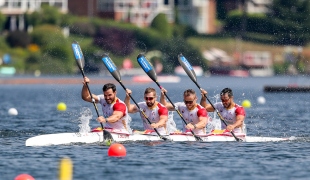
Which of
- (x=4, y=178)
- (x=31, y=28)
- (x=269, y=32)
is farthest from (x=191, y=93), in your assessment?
(x=269, y=32)

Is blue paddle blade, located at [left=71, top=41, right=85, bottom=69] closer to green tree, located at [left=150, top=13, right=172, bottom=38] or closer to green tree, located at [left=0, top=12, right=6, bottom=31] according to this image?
green tree, located at [left=0, top=12, right=6, bottom=31]

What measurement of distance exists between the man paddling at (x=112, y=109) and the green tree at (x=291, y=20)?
99821 mm

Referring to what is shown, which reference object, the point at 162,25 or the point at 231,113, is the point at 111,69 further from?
the point at 162,25

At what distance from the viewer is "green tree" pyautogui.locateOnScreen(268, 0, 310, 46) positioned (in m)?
124

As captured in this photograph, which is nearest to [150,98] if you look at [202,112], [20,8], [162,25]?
[202,112]

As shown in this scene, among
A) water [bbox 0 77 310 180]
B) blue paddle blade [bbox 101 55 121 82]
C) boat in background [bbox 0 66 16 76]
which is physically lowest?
boat in background [bbox 0 66 16 76]

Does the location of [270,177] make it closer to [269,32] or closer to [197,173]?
[197,173]

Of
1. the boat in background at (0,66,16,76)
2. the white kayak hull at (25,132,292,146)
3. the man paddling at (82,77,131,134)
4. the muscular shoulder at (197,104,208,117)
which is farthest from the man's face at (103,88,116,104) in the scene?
the boat in background at (0,66,16,76)

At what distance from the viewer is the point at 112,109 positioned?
24938mm

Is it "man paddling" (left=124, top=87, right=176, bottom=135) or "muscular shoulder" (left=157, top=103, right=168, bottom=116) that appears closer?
"man paddling" (left=124, top=87, right=176, bottom=135)

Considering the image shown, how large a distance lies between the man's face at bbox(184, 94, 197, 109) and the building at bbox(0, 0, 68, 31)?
99.9 metres

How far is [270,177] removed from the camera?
19781mm

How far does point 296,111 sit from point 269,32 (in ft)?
307

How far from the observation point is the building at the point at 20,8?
126 meters
